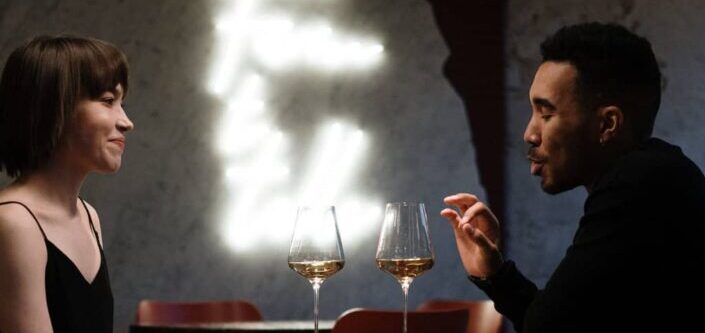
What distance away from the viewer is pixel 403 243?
1.96 metres

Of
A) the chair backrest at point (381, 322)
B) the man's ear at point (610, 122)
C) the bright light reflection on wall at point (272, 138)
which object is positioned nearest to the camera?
the man's ear at point (610, 122)

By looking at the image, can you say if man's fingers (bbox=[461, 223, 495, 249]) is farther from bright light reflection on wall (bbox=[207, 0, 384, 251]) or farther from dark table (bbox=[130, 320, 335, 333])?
bright light reflection on wall (bbox=[207, 0, 384, 251])

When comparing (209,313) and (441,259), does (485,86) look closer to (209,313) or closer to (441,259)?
(441,259)

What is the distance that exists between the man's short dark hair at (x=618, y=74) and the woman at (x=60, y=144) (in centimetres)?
83

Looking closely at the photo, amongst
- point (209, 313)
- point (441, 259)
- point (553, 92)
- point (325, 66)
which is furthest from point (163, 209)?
point (553, 92)

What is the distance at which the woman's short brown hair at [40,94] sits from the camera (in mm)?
1821

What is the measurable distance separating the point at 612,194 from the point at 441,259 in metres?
3.32

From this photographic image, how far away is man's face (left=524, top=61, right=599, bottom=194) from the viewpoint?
1787 mm

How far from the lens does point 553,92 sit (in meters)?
1.82

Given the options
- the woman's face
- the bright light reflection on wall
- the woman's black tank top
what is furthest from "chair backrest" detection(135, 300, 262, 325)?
the woman's face

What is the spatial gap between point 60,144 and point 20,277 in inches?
10.4

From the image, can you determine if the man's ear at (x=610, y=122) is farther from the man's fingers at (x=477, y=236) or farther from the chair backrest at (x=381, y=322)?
the chair backrest at (x=381, y=322)

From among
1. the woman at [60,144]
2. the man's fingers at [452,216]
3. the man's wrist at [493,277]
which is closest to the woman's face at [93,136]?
the woman at [60,144]

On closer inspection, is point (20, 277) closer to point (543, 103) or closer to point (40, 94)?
point (40, 94)
